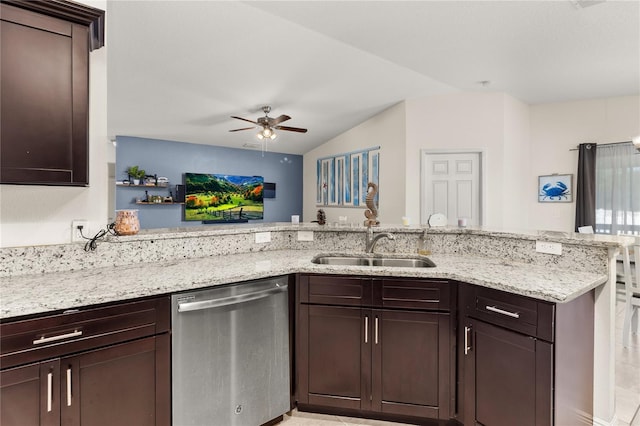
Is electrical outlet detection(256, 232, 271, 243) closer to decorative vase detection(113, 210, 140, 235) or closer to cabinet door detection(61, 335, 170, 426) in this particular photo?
decorative vase detection(113, 210, 140, 235)

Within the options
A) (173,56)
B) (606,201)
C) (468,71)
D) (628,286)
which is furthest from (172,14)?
(606,201)

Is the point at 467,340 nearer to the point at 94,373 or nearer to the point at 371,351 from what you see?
the point at 371,351

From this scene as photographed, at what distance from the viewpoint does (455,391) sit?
6.12ft

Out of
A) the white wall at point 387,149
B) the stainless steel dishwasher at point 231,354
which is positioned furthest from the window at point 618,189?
the stainless steel dishwasher at point 231,354

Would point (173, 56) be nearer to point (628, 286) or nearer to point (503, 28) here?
point (503, 28)

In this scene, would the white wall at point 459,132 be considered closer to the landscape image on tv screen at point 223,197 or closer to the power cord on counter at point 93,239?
the landscape image on tv screen at point 223,197

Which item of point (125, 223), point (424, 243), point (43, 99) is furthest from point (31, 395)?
point (424, 243)

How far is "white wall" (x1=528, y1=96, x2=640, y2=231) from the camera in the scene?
4961 mm

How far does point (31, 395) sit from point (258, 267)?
1.09 m

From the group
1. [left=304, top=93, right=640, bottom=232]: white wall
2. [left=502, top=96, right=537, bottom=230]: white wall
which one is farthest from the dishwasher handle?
[left=502, top=96, right=537, bottom=230]: white wall

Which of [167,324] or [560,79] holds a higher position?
[560,79]

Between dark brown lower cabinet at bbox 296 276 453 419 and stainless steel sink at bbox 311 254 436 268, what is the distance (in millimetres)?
439

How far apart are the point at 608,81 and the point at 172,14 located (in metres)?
5.34

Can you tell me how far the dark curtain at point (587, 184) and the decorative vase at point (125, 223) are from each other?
19.8 feet
